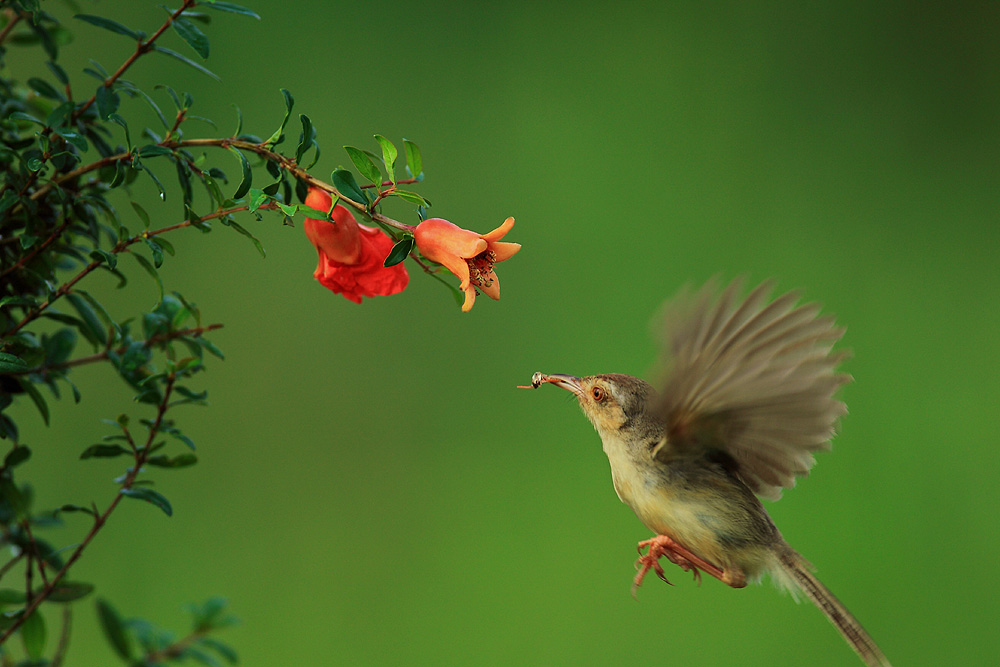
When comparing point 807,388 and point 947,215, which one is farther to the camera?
point 947,215

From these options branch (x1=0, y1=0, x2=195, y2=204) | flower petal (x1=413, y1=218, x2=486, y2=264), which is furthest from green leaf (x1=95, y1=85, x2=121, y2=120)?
flower petal (x1=413, y1=218, x2=486, y2=264)

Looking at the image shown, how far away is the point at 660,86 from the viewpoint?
194cm

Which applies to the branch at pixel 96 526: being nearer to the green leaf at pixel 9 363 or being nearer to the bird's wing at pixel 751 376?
the green leaf at pixel 9 363

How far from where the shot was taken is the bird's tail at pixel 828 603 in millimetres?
658

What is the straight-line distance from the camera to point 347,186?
0.56 metres

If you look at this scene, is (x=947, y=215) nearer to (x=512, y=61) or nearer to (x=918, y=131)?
(x=918, y=131)

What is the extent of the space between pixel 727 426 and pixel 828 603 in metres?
0.20

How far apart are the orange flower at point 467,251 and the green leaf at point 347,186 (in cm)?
5

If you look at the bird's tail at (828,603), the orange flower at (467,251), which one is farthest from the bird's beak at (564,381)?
the bird's tail at (828,603)

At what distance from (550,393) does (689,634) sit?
546mm

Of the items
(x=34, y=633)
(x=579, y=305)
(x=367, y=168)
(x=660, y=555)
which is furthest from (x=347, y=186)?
(x=579, y=305)

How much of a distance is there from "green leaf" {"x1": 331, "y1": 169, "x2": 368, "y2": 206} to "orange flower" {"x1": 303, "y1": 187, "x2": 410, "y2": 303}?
60 millimetres

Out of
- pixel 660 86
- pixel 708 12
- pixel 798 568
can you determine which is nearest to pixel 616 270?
pixel 660 86

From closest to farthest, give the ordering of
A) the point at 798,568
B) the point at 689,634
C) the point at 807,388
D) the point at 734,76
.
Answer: the point at 807,388 < the point at 798,568 < the point at 689,634 < the point at 734,76
